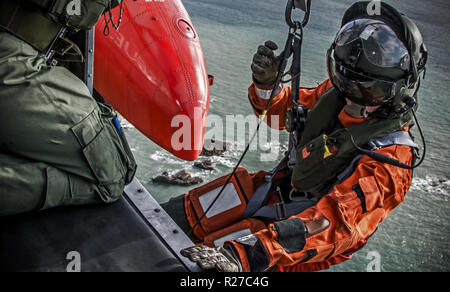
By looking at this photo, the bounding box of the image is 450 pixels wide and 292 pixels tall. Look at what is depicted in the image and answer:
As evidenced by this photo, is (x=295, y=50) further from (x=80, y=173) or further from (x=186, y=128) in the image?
(x=80, y=173)

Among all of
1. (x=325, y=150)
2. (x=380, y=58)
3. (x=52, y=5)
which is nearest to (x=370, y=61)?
(x=380, y=58)

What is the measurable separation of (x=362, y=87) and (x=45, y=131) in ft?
4.23

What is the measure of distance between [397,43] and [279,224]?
0.92 meters

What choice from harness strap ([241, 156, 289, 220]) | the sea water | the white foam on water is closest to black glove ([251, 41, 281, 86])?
harness strap ([241, 156, 289, 220])

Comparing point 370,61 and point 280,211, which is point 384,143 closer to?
point 370,61

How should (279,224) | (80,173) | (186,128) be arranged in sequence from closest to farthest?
1. (80,173)
2. (279,224)
3. (186,128)

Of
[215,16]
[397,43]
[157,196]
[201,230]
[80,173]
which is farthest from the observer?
[215,16]

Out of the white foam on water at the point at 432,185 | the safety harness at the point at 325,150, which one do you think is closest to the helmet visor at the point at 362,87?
the safety harness at the point at 325,150

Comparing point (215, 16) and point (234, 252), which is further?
point (215, 16)

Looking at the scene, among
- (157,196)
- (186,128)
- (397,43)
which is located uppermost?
(397,43)
